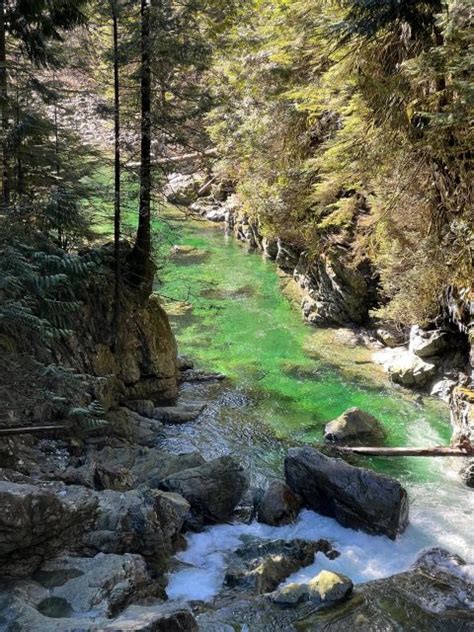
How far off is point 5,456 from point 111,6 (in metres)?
9.51

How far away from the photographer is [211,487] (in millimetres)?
10266

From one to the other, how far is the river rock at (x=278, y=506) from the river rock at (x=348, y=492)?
1.22ft

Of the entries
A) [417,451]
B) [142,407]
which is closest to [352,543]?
[417,451]

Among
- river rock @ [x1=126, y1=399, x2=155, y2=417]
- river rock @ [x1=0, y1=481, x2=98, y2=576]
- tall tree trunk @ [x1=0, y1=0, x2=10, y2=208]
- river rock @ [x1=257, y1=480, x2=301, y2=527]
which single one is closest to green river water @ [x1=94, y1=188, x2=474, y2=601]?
river rock @ [x1=257, y1=480, x2=301, y2=527]

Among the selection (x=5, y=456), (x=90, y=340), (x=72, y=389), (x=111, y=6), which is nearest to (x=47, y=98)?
(x=111, y=6)

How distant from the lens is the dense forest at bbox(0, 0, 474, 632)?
7.95 meters

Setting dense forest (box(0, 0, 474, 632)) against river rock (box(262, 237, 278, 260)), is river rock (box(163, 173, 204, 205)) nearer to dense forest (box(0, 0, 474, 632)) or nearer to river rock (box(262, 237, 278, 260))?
river rock (box(262, 237, 278, 260))

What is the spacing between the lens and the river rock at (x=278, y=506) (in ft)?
33.4

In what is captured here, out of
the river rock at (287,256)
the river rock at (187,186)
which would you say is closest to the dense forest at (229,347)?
the river rock at (287,256)

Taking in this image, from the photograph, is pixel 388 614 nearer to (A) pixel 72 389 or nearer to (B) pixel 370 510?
(B) pixel 370 510

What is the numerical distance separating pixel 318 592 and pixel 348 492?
2474 millimetres

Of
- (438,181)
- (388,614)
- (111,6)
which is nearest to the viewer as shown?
(388,614)

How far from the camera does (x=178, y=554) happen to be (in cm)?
911

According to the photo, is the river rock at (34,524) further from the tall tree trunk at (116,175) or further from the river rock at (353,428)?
the river rock at (353,428)
